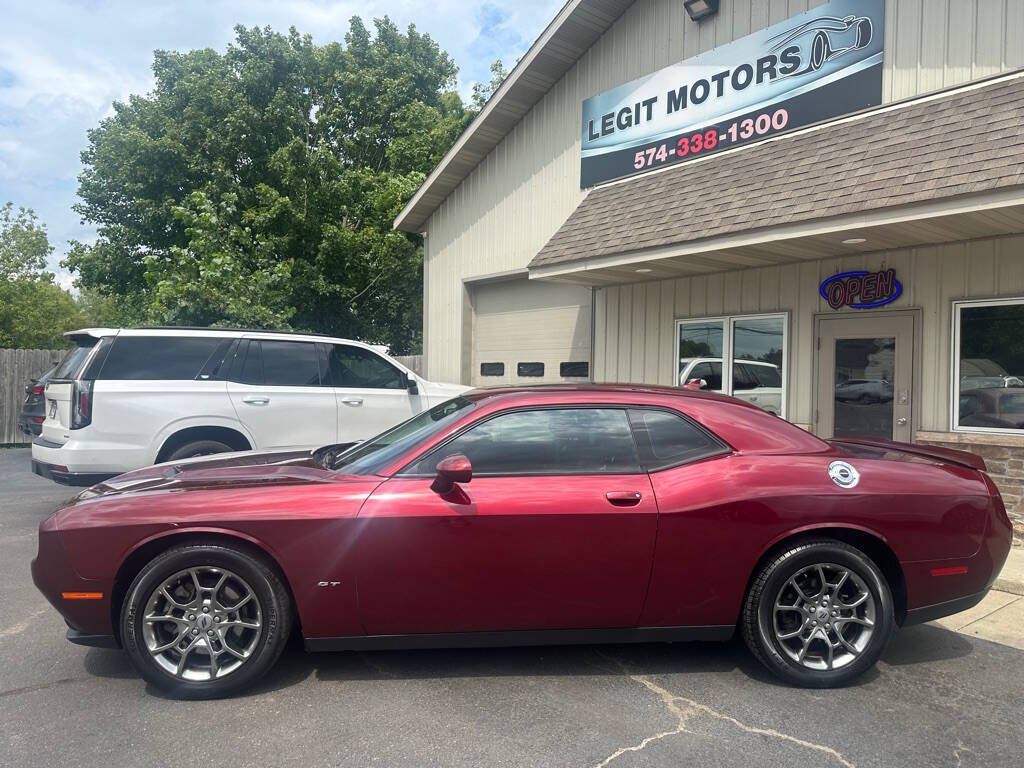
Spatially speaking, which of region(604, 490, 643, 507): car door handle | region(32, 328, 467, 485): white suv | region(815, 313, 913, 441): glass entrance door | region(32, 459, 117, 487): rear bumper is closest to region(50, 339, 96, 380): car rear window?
region(32, 328, 467, 485): white suv

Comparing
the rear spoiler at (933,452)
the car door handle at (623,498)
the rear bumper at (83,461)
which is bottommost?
the rear bumper at (83,461)

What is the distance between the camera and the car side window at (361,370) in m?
7.96

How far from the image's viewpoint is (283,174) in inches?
782

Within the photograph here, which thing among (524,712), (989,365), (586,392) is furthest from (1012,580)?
(524,712)

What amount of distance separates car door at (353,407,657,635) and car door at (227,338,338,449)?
13.5 ft

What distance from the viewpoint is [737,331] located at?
8883mm

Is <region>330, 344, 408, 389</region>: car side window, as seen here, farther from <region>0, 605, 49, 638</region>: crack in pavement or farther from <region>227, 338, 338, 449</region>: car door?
<region>0, 605, 49, 638</region>: crack in pavement

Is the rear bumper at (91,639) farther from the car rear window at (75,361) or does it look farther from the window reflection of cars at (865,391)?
the window reflection of cars at (865,391)

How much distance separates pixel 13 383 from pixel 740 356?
1387 centimetres

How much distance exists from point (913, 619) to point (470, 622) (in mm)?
2299

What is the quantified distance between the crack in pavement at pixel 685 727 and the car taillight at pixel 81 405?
17.2 feet

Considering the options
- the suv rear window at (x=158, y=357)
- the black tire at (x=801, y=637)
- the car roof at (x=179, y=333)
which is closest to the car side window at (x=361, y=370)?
the car roof at (x=179, y=333)

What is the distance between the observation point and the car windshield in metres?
3.87

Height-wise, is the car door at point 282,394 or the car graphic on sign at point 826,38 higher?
the car graphic on sign at point 826,38
